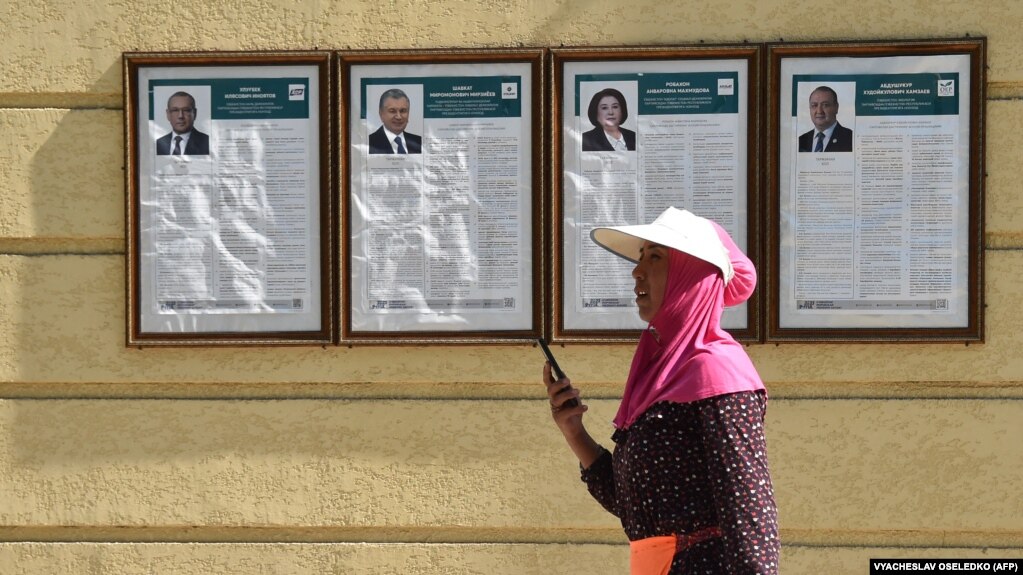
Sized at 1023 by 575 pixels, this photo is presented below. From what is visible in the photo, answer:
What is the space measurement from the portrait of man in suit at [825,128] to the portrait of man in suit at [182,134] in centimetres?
241

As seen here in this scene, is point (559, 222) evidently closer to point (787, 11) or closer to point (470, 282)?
point (470, 282)

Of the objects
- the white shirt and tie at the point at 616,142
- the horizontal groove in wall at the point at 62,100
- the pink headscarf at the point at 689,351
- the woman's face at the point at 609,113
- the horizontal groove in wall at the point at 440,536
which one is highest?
the horizontal groove in wall at the point at 62,100

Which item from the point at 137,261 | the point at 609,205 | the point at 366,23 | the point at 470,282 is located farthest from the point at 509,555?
the point at 366,23

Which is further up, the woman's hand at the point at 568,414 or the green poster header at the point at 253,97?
the green poster header at the point at 253,97

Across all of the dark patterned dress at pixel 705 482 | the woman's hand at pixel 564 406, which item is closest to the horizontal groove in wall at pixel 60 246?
the woman's hand at pixel 564 406

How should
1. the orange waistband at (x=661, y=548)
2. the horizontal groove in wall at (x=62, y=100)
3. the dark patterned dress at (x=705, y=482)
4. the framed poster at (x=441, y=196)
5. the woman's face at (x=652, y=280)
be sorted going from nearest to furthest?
the dark patterned dress at (x=705, y=482)
the orange waistband at (x=661, y=548)
the woman's face at (x=652, y=280)
the framed poster at (x=441, y=196)
the horizontal groove in wall at (x=62, y=100)

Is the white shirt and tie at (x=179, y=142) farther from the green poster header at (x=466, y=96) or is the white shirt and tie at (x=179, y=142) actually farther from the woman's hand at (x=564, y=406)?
the woman's hand at (x=564, y=406)

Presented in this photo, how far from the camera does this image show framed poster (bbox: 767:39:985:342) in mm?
4691

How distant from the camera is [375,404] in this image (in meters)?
4.89

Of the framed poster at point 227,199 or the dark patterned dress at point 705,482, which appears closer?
the dark patterned dress at point 705,482

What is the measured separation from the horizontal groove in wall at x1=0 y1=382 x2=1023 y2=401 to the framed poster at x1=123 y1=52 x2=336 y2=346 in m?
0.21

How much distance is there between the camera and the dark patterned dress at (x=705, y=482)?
8.75ft

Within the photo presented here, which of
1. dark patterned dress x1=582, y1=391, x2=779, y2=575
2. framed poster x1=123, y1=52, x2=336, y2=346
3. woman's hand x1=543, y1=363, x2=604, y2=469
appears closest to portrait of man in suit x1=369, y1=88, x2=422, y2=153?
framed poster x1=123, y1=52, x2=336, y2=346

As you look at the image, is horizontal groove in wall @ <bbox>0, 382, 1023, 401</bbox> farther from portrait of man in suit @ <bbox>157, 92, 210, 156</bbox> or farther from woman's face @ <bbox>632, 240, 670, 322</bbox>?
woman's face @ <bbox>632, 240, 670, 322</bbox>
